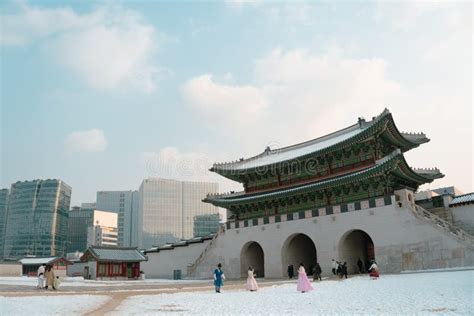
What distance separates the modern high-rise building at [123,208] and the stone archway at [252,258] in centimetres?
12005


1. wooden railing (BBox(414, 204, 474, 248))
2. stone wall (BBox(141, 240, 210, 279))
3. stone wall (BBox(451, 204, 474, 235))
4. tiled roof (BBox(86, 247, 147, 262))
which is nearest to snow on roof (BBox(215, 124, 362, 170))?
stone wall (BBox(141, 240, 210, 279))

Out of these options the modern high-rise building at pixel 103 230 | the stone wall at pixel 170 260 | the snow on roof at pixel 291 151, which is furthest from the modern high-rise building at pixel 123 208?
the snow on roof at pixel 291 151

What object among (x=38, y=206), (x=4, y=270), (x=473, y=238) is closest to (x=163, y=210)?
(x=38, y=206)

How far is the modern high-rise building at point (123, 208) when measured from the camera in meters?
159

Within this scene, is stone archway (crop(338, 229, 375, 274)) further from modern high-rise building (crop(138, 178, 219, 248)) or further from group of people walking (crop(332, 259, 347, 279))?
modern high-rise building (crop(138, 178, 219, 248))

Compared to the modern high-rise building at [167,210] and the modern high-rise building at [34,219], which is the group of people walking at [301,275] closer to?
the modern high-rise building at [167,210]

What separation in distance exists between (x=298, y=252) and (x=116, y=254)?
71.7 feet

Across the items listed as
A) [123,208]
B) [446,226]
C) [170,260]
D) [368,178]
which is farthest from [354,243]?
[123,208]

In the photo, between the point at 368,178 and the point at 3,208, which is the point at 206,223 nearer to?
the point at 3,208

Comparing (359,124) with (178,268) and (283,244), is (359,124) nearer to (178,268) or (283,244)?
(283,244)

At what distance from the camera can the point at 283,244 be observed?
A: 127ft

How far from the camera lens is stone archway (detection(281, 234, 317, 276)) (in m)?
38.8

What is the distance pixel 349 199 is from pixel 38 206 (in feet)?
407

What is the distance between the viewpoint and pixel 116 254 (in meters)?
49.4
